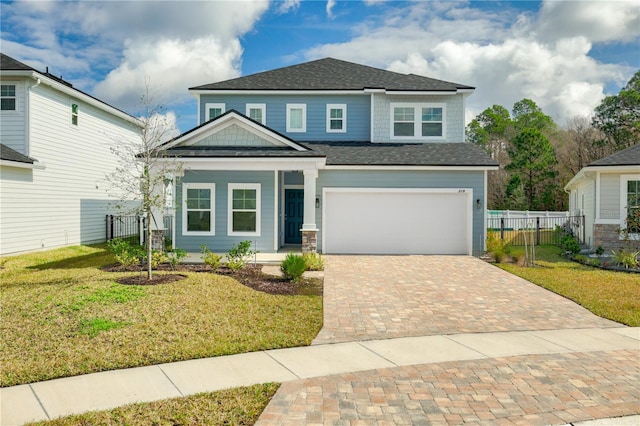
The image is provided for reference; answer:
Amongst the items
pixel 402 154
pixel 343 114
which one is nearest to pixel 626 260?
pixel 402 154

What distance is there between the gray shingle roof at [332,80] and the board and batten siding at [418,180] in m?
4.04

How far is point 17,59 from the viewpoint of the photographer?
17391 millimetres

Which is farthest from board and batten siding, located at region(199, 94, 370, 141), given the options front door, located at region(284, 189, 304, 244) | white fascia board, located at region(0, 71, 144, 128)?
white fascia board, located at region(0, 71, 144, 128)

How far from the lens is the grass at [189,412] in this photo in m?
4.62

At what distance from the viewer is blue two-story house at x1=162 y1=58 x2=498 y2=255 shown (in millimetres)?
16453

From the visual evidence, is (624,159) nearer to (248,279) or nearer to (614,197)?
(614,197)

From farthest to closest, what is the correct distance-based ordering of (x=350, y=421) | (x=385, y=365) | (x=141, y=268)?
1. (x=141, y=268)
2. (x=385, y=365)
3. (x=350, y=421)

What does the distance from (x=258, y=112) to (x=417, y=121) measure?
6920 mm

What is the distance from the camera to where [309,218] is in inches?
621

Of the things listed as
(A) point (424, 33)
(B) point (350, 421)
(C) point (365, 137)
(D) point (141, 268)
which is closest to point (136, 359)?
(B) point (350, 421)

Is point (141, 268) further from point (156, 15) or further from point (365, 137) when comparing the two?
point (365, 137)

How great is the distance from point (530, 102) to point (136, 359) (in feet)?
177

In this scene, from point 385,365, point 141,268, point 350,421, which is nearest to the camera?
point 350,421

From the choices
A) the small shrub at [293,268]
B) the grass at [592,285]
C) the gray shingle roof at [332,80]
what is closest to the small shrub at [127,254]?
the small shrub at [293,268]
